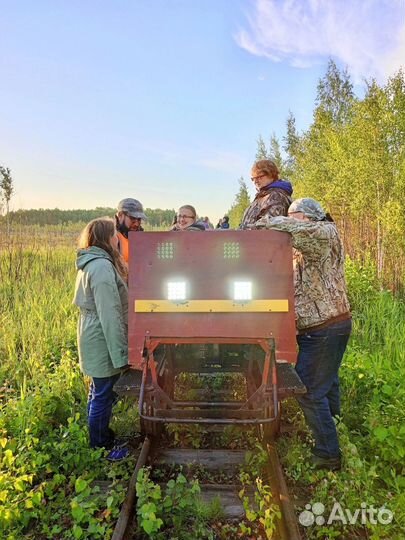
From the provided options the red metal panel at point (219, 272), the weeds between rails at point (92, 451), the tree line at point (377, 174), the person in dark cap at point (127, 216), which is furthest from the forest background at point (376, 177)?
the red metal panel at point (219, 272)

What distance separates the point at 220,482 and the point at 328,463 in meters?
0.84

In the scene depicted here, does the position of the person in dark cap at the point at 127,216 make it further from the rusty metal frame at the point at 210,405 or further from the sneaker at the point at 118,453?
the sneaker at the point at 118,453

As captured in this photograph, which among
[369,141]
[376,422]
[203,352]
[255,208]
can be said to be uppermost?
[369,141]

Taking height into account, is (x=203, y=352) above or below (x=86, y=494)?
above

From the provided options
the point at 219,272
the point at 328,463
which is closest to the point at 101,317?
the point at 219,272

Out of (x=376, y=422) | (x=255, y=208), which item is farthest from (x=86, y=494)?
(x=255, y=208)

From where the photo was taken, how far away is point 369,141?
10125mm

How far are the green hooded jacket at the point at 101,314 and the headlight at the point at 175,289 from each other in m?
0.65

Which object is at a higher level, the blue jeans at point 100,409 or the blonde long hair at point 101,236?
the blonde long hair at point 101,236

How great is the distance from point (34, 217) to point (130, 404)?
7.71 metres

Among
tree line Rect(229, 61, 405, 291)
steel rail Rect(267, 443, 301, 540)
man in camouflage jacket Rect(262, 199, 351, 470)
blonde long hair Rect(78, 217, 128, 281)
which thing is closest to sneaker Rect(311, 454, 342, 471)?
man in camouflage jacket Rect(262, 199, 351, 470)

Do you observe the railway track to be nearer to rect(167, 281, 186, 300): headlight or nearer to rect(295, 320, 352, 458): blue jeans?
rect(295, 320, 352, 458): blue jeans

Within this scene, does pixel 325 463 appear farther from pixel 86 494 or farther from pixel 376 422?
pixel 86 494

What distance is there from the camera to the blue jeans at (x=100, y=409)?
358 centimetres
